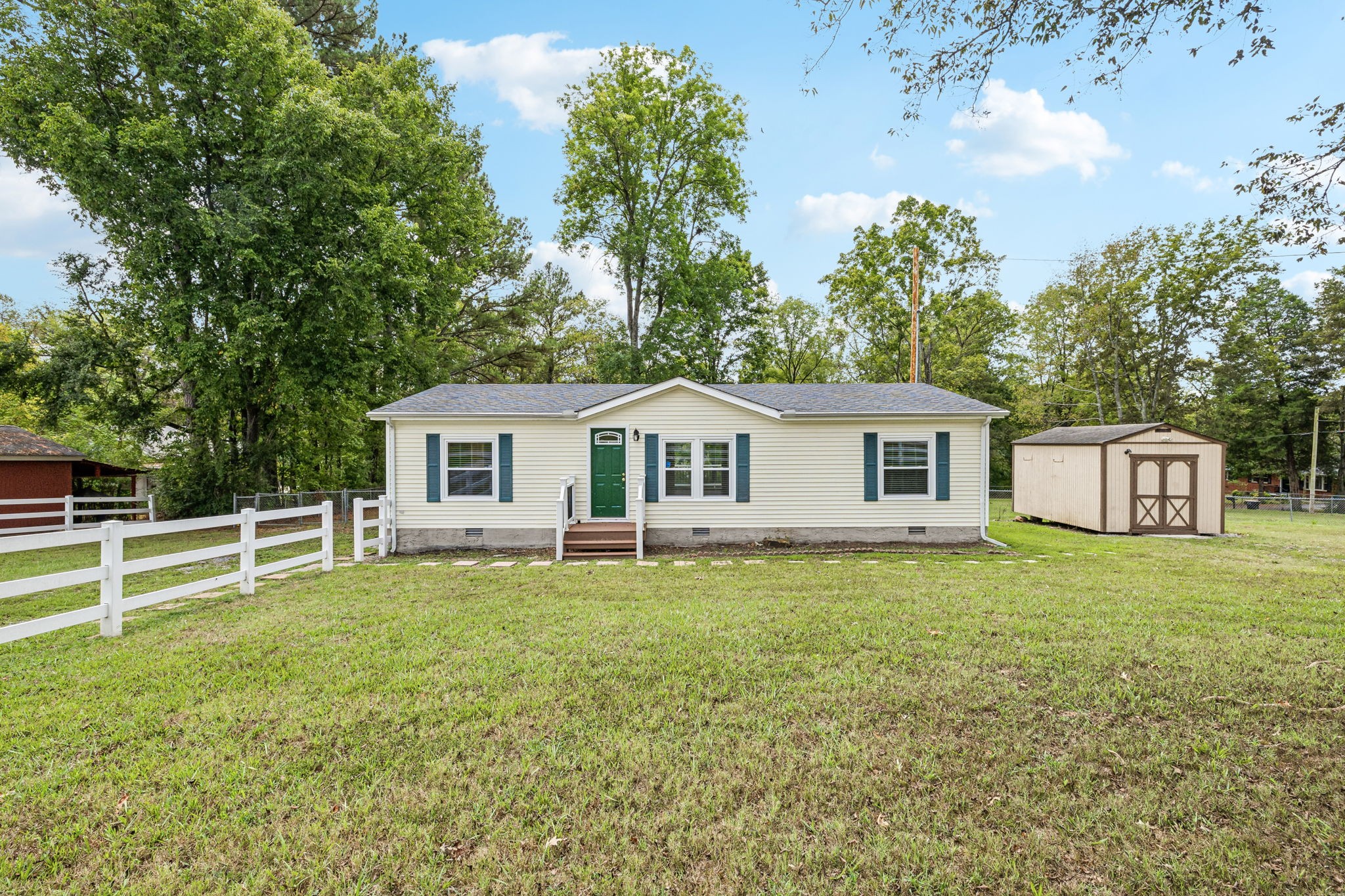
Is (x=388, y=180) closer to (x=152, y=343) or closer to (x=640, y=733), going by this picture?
(x=152, y=343)

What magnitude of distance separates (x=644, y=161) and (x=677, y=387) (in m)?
13.7

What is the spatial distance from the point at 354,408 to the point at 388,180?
278 inches

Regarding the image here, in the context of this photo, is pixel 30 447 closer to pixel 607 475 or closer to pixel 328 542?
pixel 328 542

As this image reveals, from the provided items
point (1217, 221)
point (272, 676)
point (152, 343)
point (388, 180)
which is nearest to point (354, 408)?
point (152, 343)

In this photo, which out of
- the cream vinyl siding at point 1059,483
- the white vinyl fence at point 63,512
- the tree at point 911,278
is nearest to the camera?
the cream vinyl siding at point 1059,483

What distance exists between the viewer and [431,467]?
12.0m

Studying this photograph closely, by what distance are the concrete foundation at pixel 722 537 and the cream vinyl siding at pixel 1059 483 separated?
15.0ft

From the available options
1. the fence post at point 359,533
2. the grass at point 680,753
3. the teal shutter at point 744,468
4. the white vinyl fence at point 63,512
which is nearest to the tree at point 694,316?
the teal shutter at point 744,468

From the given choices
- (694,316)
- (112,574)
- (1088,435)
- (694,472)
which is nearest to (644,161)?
(694,316)

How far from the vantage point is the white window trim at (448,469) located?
12.0 meters

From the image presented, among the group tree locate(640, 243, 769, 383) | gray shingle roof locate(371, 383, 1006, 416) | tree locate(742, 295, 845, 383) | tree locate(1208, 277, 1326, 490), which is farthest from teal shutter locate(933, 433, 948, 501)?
tree locate(1208, 277, 1326, 490)

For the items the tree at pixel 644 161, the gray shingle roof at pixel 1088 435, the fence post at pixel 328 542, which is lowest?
the fence post at pixel 328 542

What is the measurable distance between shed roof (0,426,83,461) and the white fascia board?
1509cm

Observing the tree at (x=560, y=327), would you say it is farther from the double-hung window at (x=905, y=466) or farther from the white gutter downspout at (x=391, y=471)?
the double-hung window at (x=905, y=466)
